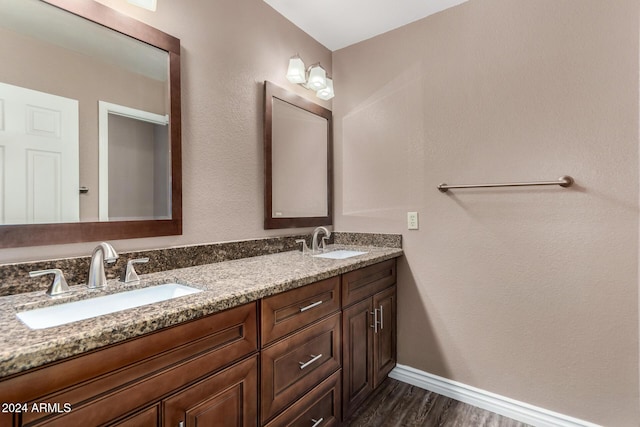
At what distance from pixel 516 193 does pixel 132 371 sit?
1862 millimetres

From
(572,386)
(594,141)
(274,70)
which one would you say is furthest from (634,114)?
(274,70)

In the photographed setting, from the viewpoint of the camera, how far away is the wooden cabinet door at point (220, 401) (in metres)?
0.89

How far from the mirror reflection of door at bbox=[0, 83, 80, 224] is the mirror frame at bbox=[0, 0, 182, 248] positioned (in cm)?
4

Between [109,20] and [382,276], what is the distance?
1.80 m

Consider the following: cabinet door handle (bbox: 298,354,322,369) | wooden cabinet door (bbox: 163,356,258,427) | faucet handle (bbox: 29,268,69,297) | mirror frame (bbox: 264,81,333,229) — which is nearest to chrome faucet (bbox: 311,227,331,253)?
mirror frame (bbox: 264,81,333,229)

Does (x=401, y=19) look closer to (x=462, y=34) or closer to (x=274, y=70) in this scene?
(x=462, y=34)

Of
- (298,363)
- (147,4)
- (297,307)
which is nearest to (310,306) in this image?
(297,307)

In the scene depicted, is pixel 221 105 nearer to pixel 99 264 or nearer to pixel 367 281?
pixel 99 264

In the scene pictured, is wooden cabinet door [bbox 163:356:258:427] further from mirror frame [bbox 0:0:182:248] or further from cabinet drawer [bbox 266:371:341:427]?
mirror frame [bbox 0:0:182:248]

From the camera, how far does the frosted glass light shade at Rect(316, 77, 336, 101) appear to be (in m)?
2.23

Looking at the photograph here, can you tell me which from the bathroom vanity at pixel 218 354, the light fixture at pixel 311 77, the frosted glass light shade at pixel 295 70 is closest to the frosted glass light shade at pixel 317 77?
the light fixture at pixel 311 77

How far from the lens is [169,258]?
143cm

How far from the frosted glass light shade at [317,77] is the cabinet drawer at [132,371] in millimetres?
1602

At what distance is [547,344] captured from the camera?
1.69 metres
